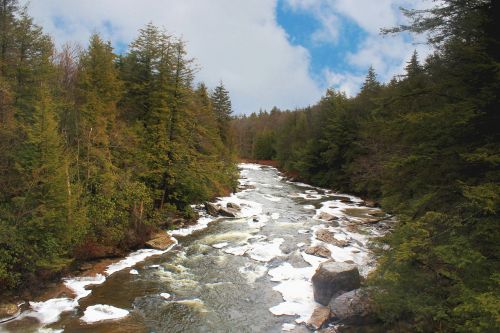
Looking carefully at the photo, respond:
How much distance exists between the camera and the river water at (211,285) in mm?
11117

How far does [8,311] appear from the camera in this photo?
10.9 m

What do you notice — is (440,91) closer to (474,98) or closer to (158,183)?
(474,98)

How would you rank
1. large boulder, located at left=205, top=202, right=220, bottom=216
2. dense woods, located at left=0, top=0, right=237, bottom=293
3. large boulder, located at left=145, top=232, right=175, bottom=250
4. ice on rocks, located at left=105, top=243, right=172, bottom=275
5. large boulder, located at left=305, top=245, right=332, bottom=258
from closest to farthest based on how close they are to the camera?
dense woods, located at left=0, top=0, right=237, bottom=293
ice on rocks, located at left=105, top=243, right=172, bottom=275
large boulder, located at left=305, top=245, right=332, bottom=258
large boulder, located at left=145, top=232, right=175, bottom=250
large boulder, located at left=205, top=202, right=220, bottom=216

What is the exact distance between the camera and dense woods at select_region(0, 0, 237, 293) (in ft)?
40.4

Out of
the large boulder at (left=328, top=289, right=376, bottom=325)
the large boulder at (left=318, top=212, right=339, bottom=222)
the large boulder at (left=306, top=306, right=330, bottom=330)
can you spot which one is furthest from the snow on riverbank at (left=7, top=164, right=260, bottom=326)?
the large boulder at (left=318, top=212, right=339, bottom=222)

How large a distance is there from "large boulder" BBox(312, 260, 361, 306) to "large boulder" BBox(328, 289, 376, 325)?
0.91m

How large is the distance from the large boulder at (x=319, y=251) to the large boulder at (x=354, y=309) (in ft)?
20.4

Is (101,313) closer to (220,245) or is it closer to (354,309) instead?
(354,309)

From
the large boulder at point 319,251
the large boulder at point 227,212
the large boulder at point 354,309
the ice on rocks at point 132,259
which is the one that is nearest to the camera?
the large boulder at point 354,309

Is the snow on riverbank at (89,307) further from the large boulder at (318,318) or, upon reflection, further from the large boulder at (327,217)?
the large boulder at (327,217)

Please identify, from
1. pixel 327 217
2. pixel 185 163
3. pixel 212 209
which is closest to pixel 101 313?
pixel 185 163

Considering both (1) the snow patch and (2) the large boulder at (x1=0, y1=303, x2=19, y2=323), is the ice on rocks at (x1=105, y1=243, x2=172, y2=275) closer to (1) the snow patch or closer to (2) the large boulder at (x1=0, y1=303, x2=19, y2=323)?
(1) the snow patch

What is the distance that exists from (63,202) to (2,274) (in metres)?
3.03

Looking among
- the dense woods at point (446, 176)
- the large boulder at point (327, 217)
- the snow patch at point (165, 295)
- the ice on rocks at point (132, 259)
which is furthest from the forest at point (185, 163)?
the large boulder at point (327, 217)
